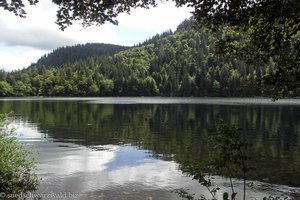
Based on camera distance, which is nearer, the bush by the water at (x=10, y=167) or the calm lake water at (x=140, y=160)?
the bush by the water at (x=10, y=167)

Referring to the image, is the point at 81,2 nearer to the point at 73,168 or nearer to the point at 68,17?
the point at 68,17

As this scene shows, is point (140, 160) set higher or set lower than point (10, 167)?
lower

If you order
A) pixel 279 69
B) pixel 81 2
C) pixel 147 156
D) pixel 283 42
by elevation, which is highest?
pixel 81 2

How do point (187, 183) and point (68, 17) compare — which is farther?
point (187, 183)

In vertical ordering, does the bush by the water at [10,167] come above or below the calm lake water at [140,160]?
above

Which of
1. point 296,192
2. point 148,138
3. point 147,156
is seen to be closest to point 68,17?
point 296,192

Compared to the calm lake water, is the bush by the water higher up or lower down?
higher up

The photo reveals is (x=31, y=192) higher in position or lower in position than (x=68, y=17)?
lower

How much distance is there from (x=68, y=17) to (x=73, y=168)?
19006 millimetres

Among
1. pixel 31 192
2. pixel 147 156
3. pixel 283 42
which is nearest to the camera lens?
pixel 283 42

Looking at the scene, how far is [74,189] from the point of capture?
2123cm

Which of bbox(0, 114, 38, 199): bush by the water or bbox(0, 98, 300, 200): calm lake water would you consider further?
bbox(0, 98, 300, 200): calm lake water

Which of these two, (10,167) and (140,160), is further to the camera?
(140,160)

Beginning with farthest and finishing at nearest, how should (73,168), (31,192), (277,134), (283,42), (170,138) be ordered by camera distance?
(277,134) → (170,138) → (73,168) → (31,192) → (283,42)
